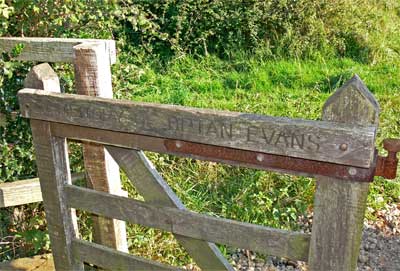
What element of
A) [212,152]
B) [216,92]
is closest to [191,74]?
[216,92]

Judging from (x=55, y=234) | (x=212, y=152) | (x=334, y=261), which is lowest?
(x=55, y=234)

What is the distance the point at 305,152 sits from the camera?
1998 millimetres

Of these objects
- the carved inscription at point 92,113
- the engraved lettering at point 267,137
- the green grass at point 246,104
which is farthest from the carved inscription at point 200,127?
the green grass at point 246,104

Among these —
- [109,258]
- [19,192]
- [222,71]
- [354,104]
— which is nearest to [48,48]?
[19,192]

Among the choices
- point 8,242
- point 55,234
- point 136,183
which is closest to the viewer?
point 136,183

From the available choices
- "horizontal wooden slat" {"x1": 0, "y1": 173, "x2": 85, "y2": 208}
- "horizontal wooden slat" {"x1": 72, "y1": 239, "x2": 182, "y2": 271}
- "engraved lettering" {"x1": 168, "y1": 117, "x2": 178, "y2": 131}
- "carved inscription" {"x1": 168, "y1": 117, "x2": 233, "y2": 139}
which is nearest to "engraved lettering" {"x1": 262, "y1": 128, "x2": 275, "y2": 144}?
"carved inscription" {"x1": 168, "y1": 117, "x2": 233, "y2": 139}

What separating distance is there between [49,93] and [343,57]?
636cm

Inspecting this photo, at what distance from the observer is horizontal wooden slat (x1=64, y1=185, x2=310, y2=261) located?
7.36 ft

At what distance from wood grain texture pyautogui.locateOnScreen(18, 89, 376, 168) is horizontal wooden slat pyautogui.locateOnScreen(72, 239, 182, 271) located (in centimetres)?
77

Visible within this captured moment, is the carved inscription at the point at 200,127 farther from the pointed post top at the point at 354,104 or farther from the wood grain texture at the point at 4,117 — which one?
the wood grain texture at the point at 4,117

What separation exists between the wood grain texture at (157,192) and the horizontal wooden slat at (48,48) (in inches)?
25.9

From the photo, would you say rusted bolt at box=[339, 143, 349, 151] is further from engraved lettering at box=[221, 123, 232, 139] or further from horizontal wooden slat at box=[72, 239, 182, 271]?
horizontal wooden slat at box=[72, 239, 182, 271]

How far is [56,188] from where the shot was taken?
283 cm

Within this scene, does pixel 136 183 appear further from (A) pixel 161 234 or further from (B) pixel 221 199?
(B) pixel 221 199
